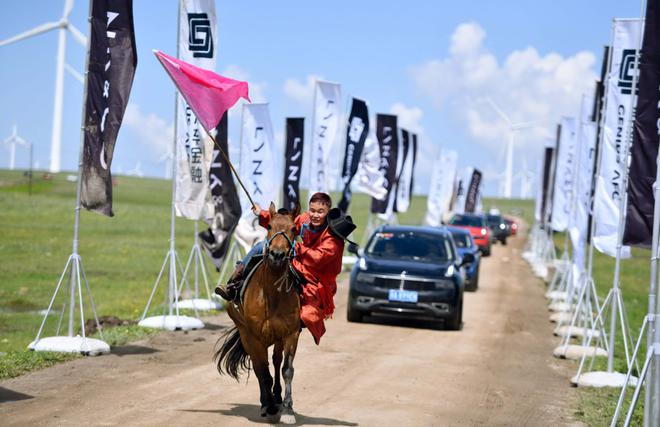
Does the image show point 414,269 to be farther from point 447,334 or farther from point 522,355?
point 522,355

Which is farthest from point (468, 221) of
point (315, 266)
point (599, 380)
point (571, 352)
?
point (315, 266)

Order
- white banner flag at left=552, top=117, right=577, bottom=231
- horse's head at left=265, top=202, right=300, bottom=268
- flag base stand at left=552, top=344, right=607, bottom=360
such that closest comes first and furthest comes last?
horse's head at left=265, top=202, right=300, bottom=268
flag base stand at left=552, top=344, right=607, bottom=360
white banner flag at left=552, top=117, right=577, bottom=231

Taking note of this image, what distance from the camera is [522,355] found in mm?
16734

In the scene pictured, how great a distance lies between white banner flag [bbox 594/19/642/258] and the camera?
14016mm

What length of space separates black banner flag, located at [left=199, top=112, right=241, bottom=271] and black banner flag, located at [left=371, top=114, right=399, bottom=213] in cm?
1350

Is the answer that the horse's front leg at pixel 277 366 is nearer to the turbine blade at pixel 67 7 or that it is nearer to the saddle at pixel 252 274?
the saddle at pixel 252 274

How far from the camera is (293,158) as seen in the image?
24.9m

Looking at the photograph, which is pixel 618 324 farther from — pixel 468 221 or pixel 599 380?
pixel 468 221

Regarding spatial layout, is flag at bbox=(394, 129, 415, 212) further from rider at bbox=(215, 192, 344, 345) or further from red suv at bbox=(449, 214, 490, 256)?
rider at bbox=(215, 192, 344, 345)

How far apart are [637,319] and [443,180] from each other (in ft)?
80.1

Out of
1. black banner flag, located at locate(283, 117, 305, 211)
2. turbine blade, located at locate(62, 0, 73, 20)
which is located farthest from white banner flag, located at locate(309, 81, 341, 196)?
turbine blade, located at locate(62, 0, 73, 20)

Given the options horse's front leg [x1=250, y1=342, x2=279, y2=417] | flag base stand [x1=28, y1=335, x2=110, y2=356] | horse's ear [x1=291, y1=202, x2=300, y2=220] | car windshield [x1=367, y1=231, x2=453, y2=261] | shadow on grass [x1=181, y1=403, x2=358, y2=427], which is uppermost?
horse's ear [x1=291, y1=202, x2=300, y2=220]

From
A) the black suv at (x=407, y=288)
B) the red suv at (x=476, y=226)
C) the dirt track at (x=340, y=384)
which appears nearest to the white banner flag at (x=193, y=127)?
the dirt track at (x=340, y=384)

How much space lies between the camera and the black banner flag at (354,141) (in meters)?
27.7
